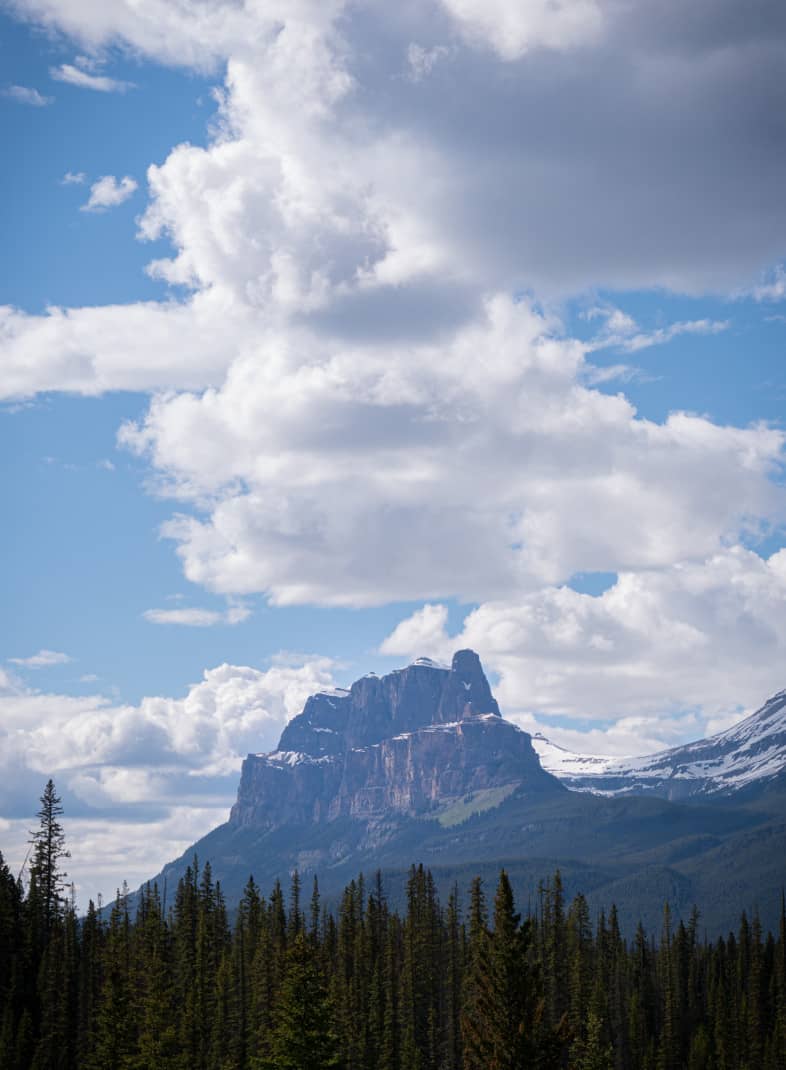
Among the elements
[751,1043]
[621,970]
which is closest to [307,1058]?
[751,1043]

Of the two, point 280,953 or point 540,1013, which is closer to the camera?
point 540,1013

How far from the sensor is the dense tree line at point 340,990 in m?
113

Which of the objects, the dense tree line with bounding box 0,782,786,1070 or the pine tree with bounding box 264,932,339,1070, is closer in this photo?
the pine tree with bounding box 264,932,339,1070

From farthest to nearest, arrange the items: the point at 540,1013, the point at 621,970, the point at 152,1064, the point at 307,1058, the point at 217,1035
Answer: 1. the point at 621,970
2. the point at 217,1035
3. the point at 152,1064
4. the point at 307,1058
5. the point at 540,1013

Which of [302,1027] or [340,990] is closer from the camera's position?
[302,1027]

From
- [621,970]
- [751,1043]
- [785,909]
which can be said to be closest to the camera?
[751,1043]

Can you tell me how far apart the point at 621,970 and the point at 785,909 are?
32384mm

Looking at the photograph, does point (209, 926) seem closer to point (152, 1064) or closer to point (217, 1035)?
point (217, 1035)

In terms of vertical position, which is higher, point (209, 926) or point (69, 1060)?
point (209, 926)

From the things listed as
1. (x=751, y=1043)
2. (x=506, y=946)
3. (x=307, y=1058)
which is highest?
(x=506, y=946)

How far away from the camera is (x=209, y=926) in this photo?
5792 inches

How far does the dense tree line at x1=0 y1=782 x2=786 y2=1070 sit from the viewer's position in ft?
372

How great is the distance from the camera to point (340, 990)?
127750 millimetres

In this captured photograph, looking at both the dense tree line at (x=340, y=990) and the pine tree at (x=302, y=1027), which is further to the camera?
the dense tree line at (x=340, y=990)
